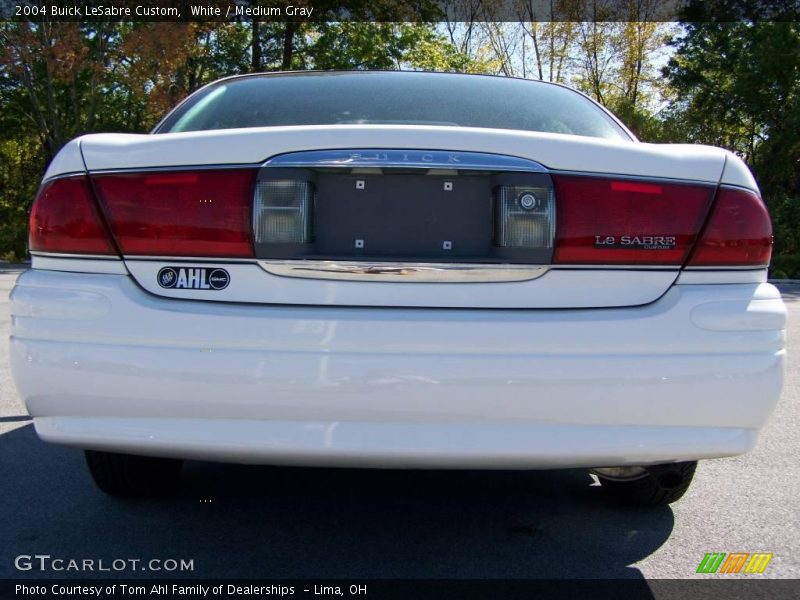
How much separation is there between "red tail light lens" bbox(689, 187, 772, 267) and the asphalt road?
944 mm

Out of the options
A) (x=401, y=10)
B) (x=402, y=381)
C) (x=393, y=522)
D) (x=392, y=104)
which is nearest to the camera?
(x=402, y=381)

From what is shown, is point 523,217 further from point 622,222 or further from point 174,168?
point 174,168

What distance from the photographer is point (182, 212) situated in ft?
7.02

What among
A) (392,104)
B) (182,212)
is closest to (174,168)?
(182,212)

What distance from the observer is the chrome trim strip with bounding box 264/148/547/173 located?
2.10 meters

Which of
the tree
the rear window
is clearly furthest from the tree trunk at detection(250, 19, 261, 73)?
the rear window

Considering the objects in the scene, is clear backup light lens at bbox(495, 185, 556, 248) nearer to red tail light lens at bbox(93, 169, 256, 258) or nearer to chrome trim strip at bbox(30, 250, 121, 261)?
red tail light lens at bbox(93, 169, 256, 258)

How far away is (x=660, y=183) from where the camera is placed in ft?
7.09

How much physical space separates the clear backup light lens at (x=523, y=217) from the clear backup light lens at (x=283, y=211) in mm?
490

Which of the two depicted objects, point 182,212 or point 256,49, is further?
point 256,49

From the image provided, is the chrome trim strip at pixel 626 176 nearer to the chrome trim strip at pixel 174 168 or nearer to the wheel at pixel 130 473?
the chrome trim strip at pixel 174 168

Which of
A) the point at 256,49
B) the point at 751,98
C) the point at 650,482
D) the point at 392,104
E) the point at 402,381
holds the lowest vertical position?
the point at 650,482

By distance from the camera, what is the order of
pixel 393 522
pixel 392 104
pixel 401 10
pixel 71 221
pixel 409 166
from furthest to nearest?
pixel 401 10
pixel 392 104
pixel 393 522
pixel 71 221
pixel 409 166

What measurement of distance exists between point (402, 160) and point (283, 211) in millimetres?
331
